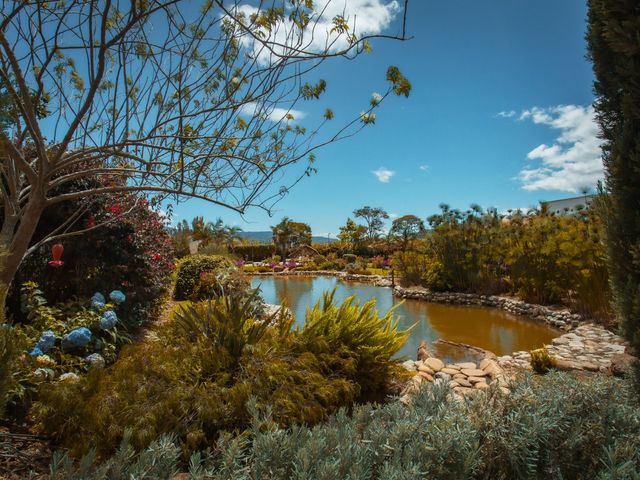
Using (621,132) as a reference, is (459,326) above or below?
below

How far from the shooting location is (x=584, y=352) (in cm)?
485

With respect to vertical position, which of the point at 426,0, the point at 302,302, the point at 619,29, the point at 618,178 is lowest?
the point at 302,302

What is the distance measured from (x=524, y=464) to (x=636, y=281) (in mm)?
945

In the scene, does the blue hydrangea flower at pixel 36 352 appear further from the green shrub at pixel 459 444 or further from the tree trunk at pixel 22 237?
the green shrub at pixel 459 444

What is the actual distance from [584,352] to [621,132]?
13.8 feet

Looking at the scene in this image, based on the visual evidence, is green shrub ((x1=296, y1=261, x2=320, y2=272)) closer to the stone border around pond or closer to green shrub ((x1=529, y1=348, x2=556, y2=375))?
the stone border around pond

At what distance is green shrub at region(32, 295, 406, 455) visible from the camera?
6.56 feet

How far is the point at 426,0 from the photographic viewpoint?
2.72 m

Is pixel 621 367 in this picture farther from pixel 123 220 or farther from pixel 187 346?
pixel 123 220

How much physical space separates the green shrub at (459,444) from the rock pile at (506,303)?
597 centimetres

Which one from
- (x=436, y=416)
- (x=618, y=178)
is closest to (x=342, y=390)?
(x=436, y=416)

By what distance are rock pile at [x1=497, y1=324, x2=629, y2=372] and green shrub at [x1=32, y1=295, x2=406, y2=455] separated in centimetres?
202

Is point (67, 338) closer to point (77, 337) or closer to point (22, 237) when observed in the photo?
point (77, 337)

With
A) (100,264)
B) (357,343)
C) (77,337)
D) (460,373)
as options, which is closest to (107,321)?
(77,337)
